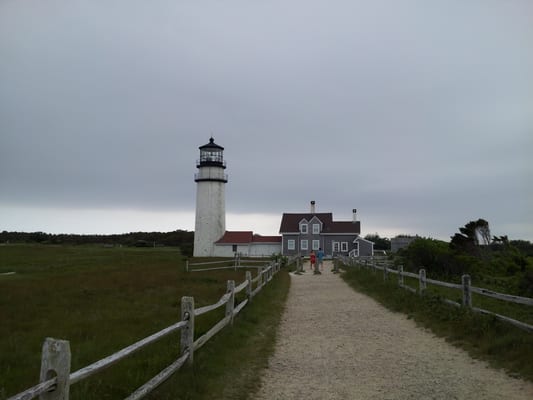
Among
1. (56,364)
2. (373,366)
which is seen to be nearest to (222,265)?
(373,366)

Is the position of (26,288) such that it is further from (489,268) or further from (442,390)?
(489,268)

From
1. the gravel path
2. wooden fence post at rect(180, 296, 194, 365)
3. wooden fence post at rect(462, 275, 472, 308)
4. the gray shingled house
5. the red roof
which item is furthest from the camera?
the gray shingled house

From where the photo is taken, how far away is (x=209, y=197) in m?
50.3

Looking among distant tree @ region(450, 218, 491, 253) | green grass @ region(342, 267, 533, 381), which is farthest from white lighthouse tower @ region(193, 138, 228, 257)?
green grass @ region(342, 267, 533, 381)

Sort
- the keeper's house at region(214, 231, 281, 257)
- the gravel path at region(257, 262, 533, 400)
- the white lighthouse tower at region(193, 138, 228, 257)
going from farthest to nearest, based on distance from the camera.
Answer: the keeper's house at region(214, 231, 281, 257) < the white lighthouse tower at region(193, 138, 228, 257) < the gravel path at region(257, 262, 533, 400)

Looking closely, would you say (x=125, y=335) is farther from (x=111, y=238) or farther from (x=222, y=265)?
(x=111, y=238)

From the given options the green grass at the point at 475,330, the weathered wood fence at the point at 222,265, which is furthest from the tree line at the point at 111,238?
the green grass at the point at 475,330

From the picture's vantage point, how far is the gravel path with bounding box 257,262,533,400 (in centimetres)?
623

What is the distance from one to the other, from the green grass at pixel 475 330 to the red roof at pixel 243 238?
38774mm

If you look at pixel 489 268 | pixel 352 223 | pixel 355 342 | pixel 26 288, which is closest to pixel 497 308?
pixel 355 342

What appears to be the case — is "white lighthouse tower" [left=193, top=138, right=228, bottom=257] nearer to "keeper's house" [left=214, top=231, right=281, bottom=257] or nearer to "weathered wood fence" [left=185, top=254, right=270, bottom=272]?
"keeper's house" [left=214, top=231, right=281, bottom=257]

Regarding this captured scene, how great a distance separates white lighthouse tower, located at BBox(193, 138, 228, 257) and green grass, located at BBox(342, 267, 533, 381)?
3609cm

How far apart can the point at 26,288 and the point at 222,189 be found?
32.2 metres

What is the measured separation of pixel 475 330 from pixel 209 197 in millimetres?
42371
